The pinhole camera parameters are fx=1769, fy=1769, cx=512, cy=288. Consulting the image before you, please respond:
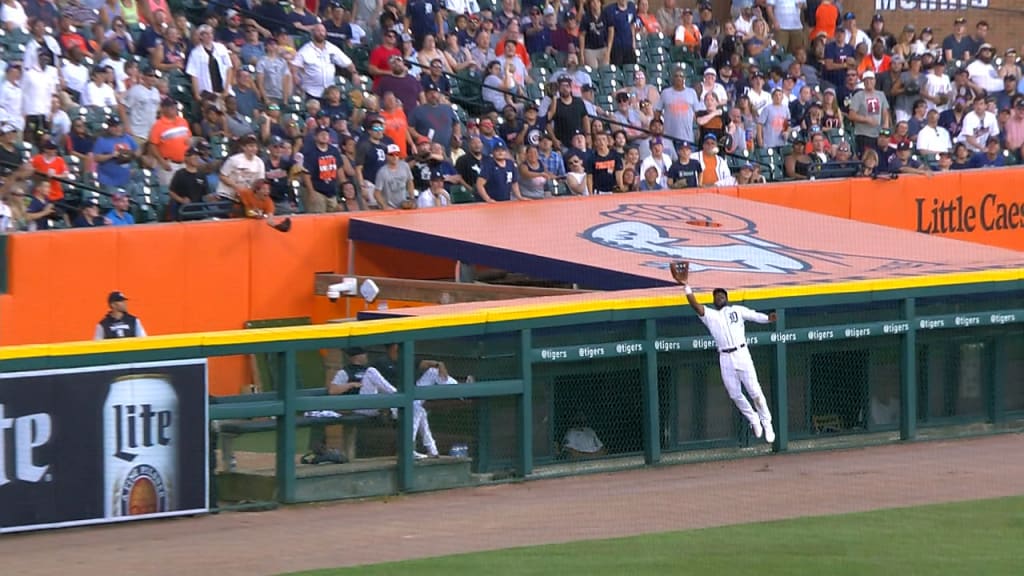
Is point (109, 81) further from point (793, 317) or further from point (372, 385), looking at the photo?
point (793, 317)

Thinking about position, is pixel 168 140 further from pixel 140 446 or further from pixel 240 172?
pixel 140 446

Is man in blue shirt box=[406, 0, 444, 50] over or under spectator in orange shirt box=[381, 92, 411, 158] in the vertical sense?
over

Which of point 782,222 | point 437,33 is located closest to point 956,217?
point 782,222

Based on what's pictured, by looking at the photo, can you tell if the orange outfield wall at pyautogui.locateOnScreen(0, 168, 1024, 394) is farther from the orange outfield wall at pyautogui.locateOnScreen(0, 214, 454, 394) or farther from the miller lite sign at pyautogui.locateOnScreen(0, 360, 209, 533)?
the miller lite sign at pyautogui.locateOnScreen(0, 360, 209, 533)

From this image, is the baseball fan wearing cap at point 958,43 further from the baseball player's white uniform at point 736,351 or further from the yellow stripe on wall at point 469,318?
the baseball player's white uniform at point 736,351

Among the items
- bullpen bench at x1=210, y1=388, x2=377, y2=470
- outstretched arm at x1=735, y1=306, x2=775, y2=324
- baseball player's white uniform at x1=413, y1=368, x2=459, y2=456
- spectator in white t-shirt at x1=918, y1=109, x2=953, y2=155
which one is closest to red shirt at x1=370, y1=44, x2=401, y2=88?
outstretched arm at x1=735, y1=306, x2=775, y2=324

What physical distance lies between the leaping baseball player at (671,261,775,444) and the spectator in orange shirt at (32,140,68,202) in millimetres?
5875

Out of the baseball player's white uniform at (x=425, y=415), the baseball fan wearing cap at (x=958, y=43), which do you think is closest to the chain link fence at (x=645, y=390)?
the baseball player's white uniform at (x=425, y=415)

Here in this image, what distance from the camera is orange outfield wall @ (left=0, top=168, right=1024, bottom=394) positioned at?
1580 centimetres

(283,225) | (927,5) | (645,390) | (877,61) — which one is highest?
(927,5)

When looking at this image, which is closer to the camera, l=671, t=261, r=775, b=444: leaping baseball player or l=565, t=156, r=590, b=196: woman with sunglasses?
l=671, t=261, r=775, b=444: leaping baseball player

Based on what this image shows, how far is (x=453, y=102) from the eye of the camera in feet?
71.1

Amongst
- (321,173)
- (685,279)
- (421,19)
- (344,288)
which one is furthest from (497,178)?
(685,279)

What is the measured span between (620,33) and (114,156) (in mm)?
8492
